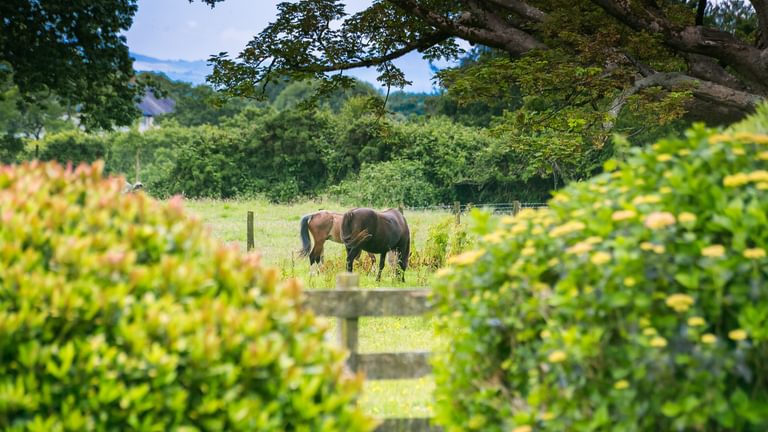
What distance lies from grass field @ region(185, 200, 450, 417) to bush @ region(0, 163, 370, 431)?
0.50 meters

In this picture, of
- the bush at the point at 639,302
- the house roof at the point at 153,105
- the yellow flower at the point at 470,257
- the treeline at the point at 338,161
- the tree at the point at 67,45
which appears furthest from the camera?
the house roof at the point at 153,105

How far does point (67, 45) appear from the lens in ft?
74.2

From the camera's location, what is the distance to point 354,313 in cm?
512

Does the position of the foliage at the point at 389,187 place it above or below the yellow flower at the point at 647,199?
below

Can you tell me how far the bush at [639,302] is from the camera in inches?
132

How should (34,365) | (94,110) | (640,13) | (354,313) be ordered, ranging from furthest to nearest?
(94,110) → (640,13) → (354,313) → (34,365)

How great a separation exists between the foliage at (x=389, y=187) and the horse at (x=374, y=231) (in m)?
21.2

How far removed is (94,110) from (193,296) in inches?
888

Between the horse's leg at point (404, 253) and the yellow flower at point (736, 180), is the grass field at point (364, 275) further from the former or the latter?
the yellow flower at point (736, 180)

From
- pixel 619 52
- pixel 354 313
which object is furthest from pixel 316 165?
pixel 354 313

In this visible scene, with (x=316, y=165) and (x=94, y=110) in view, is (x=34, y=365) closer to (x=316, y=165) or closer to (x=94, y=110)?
(x=94, y=110)

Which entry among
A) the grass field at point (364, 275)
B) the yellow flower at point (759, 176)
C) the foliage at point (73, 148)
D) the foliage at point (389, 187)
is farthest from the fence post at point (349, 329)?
→ the foliage at point (73, 148)

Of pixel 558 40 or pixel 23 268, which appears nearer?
pixel 23 268

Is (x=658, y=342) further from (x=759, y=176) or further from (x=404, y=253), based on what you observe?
(x=404, y=253)
